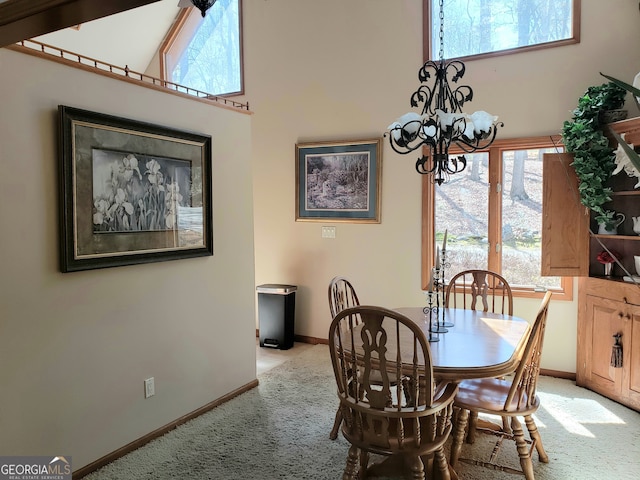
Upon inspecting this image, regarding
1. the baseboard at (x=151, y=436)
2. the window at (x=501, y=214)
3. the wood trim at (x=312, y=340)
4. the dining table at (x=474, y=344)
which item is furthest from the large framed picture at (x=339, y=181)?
the baseboard at (x=151, y=436)

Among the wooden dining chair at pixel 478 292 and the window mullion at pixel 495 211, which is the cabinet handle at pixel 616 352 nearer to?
the wooden dining chair at pixel 478 292

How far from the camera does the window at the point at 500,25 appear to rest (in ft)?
12.4

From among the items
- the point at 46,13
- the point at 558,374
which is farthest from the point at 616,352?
the point at 46,13

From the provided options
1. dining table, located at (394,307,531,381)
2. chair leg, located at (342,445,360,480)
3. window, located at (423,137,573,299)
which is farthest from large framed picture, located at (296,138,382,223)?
chair leg, located at (342,445,360,480)

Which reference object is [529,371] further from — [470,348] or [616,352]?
[616,352]

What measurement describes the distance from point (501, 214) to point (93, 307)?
3291 millimetres

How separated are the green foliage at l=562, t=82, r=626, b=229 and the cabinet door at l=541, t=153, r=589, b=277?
0.43 ft

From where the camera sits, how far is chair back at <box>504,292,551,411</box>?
219 cm

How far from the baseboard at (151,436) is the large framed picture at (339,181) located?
1.92m

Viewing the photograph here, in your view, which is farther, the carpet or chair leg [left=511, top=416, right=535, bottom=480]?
the carpet

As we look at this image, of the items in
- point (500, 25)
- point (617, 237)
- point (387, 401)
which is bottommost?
point (387, 401)

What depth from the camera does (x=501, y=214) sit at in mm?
4082

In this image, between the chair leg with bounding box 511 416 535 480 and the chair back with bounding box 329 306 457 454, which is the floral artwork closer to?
the chair back with bounding box 329 306 457 454

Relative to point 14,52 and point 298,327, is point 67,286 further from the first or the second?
point 298,327
